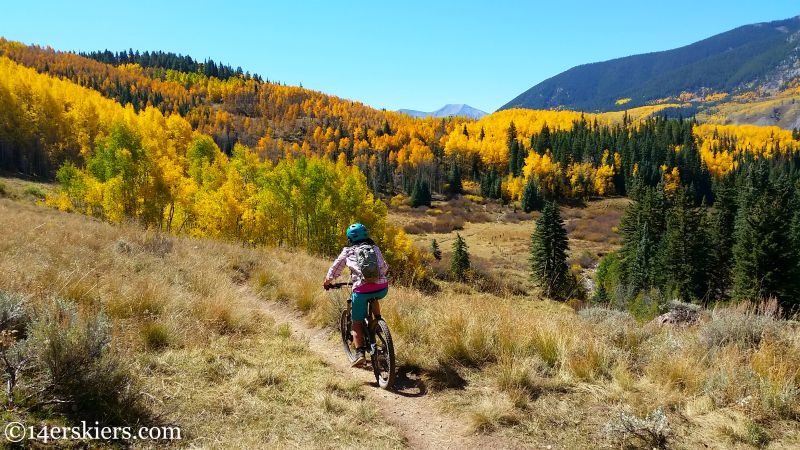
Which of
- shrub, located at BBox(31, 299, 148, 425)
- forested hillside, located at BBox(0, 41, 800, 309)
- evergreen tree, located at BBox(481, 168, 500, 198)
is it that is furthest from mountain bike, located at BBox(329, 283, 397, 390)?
evergreen tree, located at BBox(481, 168, 500, 198)

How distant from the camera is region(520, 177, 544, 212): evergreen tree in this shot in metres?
108

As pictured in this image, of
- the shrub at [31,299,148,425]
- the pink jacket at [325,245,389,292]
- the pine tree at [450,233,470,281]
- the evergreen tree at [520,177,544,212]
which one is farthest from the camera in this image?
the evergreen tree at [520,177,544,212]

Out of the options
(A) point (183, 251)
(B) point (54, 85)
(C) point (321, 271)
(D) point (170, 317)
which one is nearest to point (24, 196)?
(A) point (183, 251)

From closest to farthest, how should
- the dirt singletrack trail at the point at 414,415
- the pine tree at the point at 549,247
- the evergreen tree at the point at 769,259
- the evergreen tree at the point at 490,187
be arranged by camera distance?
the dirt singletrack trail at the point at 414,415
the evergreen tree at the point at 769,259
the pine tree at the point at 549,247
the evergreen tree at the point at 490,187

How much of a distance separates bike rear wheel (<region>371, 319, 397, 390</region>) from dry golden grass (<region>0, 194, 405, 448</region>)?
0.41 metres

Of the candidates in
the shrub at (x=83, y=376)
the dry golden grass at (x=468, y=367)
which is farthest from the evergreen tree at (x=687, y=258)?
the shrub at (x=83, y=376)

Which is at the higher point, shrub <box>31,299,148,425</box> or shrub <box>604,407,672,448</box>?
shrub <box>31,299,148,425</box>

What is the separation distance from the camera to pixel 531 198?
357 feet

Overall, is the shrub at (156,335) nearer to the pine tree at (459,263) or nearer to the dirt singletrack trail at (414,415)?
the dirt singletrack trail at (414,415)

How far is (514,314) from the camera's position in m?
7.32

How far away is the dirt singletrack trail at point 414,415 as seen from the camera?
4.79m

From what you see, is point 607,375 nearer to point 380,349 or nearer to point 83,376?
point 380,349

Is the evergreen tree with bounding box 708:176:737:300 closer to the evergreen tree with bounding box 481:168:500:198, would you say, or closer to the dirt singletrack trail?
the dirt singletrack trail

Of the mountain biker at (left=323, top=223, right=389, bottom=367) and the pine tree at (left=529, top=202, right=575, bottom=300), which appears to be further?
the pine tree at (left=529, top=202, right=575, bottom=300)
